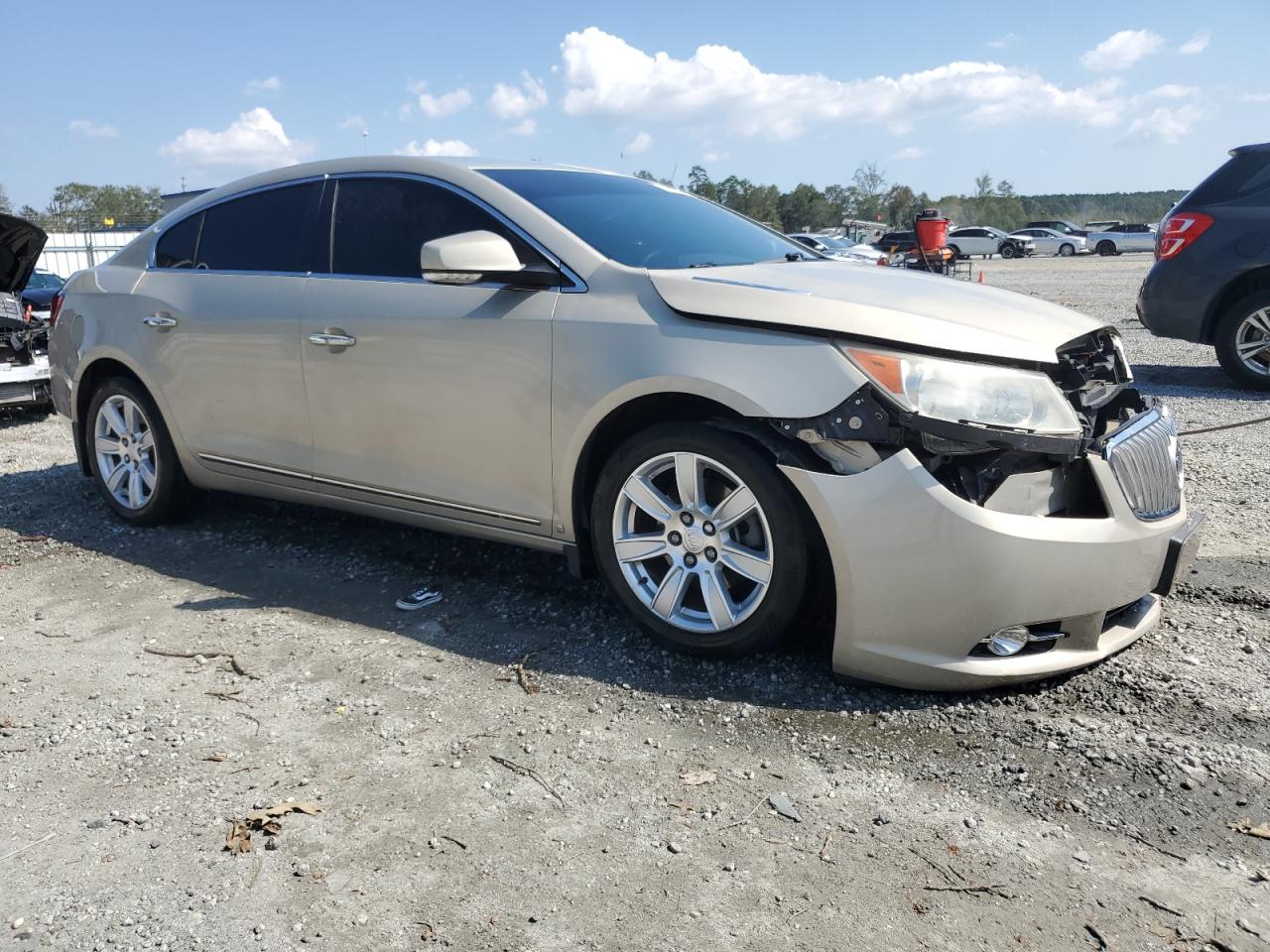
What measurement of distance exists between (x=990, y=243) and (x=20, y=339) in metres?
51.8

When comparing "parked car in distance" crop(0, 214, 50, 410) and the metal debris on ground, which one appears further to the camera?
"parked car in distance" crop(0, 214, 50, 410)

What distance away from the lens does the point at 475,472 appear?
398cm

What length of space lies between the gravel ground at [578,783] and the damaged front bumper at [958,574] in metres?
0.17

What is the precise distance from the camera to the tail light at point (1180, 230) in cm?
848

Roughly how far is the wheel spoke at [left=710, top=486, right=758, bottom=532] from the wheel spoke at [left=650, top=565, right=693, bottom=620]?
225 mm

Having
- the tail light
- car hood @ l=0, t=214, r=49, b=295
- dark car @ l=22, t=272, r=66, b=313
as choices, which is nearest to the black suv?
the tail light

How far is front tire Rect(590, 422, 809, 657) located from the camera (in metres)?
3.30

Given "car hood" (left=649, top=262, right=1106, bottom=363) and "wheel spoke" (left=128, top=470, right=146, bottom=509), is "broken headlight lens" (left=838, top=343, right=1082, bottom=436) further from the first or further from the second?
"wheel spoke" (left=128, top=470, right=146, bottom=509)

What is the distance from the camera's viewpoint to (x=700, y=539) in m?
3.47

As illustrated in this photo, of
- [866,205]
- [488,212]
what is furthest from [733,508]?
[866,205]

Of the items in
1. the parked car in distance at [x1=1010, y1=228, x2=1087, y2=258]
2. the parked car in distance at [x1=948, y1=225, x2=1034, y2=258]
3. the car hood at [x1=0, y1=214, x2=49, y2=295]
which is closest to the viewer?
the car hood at [x1=0, y1=214, x2=49, y2=295]

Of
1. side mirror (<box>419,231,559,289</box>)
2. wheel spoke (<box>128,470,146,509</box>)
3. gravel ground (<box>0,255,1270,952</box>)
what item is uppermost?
side mirror (<box>419,231,559,289</box>)

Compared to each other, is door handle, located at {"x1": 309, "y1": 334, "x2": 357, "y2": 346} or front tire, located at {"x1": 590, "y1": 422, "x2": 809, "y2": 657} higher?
door handle, located at {"x1": 309, "y1": 334, "x2": 357, "y2": 346}

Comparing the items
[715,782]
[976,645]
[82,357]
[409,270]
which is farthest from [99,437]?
[976,645]
